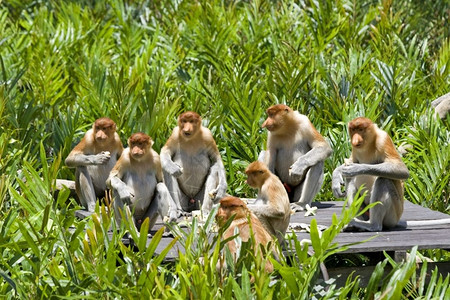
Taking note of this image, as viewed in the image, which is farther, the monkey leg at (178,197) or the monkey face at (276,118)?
the monkey face at (276,118)

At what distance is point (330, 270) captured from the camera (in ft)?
18.1

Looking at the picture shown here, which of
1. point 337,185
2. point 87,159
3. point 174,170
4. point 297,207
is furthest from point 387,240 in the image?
point 87,159

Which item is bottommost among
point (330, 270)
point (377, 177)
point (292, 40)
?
point (330, 270)

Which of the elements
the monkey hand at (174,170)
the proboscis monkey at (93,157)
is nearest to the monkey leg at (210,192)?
the monkey hand at (174,170)

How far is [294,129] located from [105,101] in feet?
6.94

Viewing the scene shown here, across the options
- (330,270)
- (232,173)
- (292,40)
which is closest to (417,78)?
(292,40)

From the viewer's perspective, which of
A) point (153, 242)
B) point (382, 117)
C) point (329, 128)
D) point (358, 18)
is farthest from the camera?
point (358, 18)

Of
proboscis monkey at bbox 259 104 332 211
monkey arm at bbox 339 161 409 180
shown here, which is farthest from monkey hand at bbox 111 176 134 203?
proboscis monkey at bbox 259 104 332 211

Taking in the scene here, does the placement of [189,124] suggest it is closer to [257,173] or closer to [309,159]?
[309,159]

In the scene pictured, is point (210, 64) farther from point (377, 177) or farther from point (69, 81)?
point (377, 177)

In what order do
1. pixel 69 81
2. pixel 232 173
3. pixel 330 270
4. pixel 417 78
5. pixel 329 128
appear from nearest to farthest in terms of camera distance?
pixel 330 270 → pixel 232 173 → pixel 329 128 → pixel 417 78 → pixel 69 81

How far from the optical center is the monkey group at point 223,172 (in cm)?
543

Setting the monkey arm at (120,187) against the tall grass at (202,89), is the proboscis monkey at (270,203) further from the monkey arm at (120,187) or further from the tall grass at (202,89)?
the monkey arm at (120,187)

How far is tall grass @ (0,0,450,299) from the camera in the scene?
4062 mm
